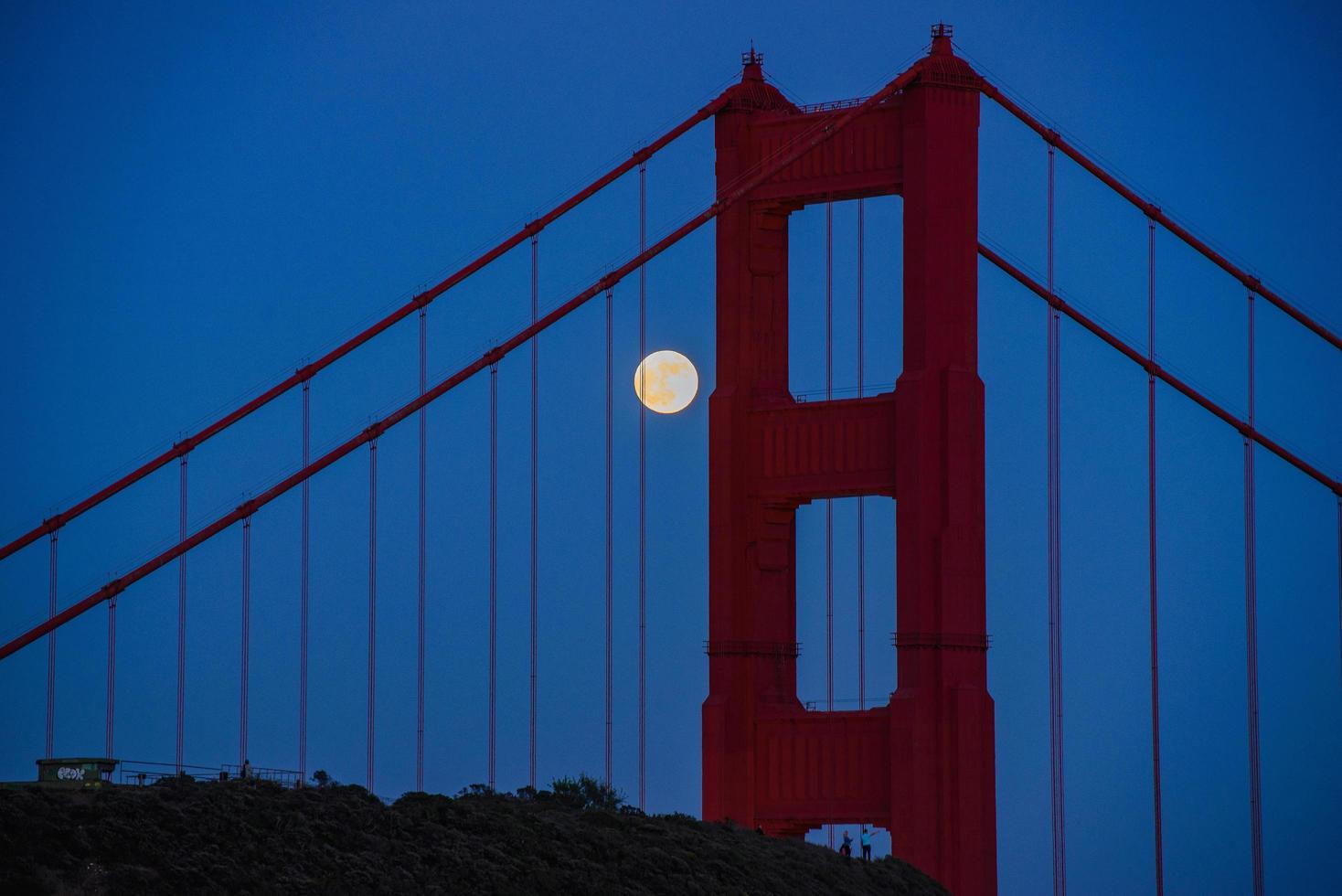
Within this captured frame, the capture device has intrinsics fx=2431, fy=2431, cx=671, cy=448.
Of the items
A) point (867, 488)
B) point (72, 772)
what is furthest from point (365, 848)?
point (867, 488)

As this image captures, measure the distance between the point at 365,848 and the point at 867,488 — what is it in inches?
782

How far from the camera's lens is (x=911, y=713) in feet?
190

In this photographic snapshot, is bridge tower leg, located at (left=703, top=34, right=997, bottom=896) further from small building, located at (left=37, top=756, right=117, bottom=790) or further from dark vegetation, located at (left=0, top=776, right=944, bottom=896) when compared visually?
small building, located at (left=37, top=756, right=117, bottom=790)

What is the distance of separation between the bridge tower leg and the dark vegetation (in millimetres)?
3486

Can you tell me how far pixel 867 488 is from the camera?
6031 centimetres

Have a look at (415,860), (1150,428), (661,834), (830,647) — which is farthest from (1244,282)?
(415,860)

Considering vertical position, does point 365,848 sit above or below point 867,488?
below

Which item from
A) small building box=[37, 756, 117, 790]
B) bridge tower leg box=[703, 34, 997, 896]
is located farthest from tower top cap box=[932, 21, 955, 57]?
small building box=[37, 756, 117, 790]

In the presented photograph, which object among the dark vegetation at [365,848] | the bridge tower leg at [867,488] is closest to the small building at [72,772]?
the dark vegetation at [365,848]

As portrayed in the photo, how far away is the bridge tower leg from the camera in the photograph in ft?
190

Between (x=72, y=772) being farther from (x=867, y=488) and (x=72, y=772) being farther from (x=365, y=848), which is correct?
(x=867, y=488)

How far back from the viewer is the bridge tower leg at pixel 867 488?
5797 cm

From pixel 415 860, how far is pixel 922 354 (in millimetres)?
20757

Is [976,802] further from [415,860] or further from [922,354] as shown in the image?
[415,860]
